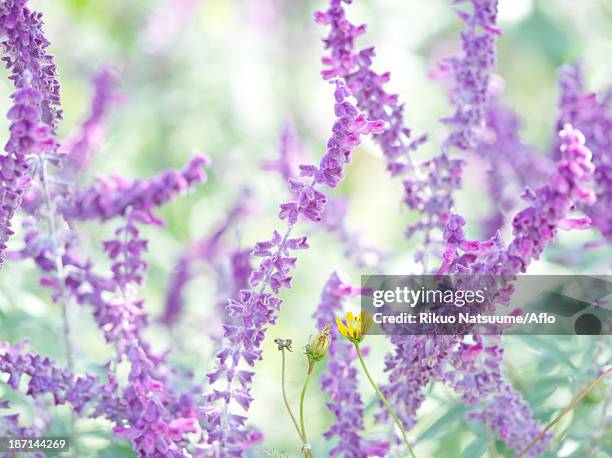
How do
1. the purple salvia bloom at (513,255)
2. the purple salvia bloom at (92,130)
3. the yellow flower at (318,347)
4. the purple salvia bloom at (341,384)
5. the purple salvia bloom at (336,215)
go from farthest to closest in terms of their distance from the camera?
the purple salvia bloom at (92,130) → the purple salvia bloom at (336,215) → the purple salvia bloom at (341,384) → the yellow flower at (318,347) → the purple salvia bloom at (513,255)

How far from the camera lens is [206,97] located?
387cm

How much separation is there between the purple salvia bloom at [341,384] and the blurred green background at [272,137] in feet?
0.42

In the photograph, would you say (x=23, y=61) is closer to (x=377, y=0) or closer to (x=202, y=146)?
(x=202, y=146)

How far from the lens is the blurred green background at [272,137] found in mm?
1748

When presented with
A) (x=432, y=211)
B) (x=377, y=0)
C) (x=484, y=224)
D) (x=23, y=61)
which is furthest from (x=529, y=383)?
(x=377, y=0)

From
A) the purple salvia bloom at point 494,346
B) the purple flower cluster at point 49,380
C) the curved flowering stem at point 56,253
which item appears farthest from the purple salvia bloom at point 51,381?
the purple salvia bloom at point 494,346

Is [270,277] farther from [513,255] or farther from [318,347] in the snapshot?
[513,255]

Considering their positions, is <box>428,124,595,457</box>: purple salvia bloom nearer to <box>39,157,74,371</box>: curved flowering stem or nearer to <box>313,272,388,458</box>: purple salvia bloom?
<box>313,272,388,458</box>: purple salvia bloom

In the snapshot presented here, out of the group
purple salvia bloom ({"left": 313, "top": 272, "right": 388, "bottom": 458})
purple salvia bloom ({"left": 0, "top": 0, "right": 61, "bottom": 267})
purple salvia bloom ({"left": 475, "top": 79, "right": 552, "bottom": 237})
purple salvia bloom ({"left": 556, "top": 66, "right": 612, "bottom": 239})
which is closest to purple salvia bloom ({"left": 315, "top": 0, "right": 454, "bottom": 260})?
purple salvia bloom ({"left": 313, "top": 272, "right": 388, "bottom": 458})

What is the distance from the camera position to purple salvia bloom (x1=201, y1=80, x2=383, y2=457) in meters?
1.17

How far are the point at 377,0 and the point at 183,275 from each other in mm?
2547

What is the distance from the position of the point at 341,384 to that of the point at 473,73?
60 centimetres

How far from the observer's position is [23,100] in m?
1.14

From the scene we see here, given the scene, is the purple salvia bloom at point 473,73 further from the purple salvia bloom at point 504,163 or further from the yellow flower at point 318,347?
the purple salvia bloom at point 504,163
